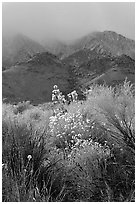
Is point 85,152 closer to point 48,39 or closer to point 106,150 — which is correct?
point 106,150

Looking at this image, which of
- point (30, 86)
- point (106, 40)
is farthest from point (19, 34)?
point (30, 86)

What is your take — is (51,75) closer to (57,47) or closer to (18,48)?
(18,48)

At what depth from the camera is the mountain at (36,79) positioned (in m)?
50.5

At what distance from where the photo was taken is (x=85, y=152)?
14.1ft

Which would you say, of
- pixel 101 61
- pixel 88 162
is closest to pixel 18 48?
pixel 101 61

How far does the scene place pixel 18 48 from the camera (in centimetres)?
14588

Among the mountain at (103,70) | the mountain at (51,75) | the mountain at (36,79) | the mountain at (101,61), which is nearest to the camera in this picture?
the mountain at (51,75)

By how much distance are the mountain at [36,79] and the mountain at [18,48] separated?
6308cm

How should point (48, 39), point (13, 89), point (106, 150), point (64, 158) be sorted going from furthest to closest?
point (48, 39), point (13, 89), point (64, 158), point (106, 150)

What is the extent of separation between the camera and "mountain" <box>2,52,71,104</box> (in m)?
50.5

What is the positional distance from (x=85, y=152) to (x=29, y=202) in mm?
1510

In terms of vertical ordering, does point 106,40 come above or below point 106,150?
above

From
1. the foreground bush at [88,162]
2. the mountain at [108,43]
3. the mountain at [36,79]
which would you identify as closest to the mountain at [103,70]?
the mountain at [36,79]

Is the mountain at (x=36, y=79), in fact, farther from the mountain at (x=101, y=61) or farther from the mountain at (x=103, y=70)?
the mountain at (x=101, y=61)
